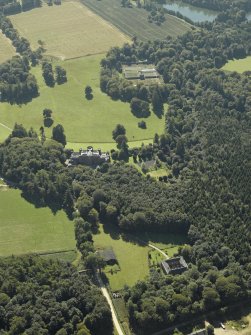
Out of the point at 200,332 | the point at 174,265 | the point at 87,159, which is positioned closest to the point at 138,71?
the point at 87,159

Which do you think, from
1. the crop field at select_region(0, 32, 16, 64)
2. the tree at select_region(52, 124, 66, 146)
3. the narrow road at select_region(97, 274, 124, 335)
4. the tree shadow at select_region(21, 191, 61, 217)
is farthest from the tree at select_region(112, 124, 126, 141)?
the crop field at select_region(0, 32, 16, 64)

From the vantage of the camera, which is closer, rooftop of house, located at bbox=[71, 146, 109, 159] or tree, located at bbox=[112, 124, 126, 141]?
rooftop of house, located at bbox=[71, 146, 109, 159]

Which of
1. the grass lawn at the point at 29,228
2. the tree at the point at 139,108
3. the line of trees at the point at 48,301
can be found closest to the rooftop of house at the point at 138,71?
the tree at the point at 139,108

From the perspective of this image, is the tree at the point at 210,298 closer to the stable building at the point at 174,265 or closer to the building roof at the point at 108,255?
the stable building at the point at 174,265

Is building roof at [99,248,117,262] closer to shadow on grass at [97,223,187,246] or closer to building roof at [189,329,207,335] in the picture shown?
shadow on grass at [97,223,187,246]

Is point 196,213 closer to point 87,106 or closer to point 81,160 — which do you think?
point 81,160

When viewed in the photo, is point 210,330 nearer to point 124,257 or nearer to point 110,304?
point 110,304
